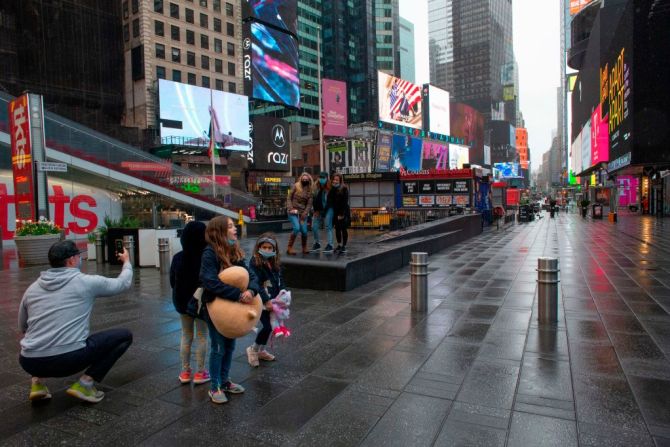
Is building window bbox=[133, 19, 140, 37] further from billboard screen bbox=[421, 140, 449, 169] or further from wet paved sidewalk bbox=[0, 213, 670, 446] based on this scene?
wet paved sidewalk bbox=[0, 213, 670, 446]

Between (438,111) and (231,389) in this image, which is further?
(438,111)

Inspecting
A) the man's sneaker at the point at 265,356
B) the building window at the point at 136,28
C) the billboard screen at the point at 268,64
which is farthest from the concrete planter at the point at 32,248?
the billboard screen at the point at 268,64

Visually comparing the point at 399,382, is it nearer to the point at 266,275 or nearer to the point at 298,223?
the point at 266,275

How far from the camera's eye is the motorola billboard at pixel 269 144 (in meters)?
61.7

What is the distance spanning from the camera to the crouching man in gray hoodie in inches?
144

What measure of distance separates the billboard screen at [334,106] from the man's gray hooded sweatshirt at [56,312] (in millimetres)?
45101

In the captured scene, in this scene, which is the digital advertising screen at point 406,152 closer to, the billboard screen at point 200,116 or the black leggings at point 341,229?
the billboard screen at point 200,116

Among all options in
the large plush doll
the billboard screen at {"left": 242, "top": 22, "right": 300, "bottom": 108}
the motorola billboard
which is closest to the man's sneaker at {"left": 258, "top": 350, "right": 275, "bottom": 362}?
the large plush doll

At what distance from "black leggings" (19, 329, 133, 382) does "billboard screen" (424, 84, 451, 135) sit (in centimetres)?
9044

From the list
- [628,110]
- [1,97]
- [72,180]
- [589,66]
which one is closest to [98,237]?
[1,97]

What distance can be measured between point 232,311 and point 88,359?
1242 millimetres

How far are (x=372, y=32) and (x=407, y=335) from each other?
4447 inches

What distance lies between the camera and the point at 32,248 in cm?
1366

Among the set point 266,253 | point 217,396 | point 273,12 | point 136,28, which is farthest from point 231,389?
point 273,12
